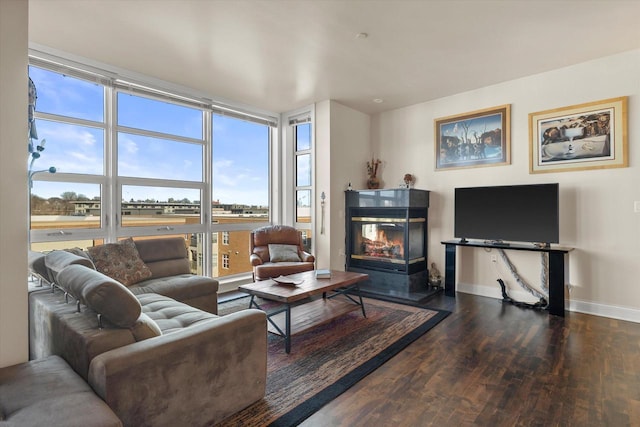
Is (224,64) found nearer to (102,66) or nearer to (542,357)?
(102,66)

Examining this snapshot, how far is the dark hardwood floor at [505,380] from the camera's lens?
6.38ft

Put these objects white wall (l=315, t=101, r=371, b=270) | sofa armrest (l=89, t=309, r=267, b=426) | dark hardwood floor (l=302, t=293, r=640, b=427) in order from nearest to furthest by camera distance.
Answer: sofa armrest (l=89, t=309, r=267, b=426) → dark hardwood floor (l=302, t=293, r=640, b=427) → white wall (l=315, t=101, r=371, b=270)

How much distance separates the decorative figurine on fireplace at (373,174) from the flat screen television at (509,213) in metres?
1.43

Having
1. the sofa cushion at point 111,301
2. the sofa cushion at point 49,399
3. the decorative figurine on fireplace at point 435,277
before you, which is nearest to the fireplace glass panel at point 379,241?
the decorative figurine on fireplace at point 435,277

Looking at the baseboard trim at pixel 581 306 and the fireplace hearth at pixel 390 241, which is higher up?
the fireplace hearth at pixel 390 241

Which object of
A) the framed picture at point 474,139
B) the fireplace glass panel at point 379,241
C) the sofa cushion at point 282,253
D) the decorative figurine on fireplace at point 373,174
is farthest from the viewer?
the decorative figurine on fireplace at point 373,174

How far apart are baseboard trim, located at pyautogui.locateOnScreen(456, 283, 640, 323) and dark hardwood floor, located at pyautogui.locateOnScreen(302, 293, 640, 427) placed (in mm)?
159

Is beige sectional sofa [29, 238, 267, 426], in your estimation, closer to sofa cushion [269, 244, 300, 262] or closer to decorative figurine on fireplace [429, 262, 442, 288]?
sofa cushion [269, 244, 300, 262]

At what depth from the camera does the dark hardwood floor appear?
1.94 metres

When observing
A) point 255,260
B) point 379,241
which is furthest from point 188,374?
point 379,241

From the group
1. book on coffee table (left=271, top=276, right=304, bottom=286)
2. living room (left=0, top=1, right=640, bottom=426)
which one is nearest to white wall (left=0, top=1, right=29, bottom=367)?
living room (left=0, top=1, right=640, bottom=426)

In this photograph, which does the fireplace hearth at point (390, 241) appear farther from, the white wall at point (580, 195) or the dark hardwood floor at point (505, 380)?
the dark hardwood floor at point (505, 380)

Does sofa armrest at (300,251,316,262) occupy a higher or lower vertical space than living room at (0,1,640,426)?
lower

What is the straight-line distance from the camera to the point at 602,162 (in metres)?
3.75
